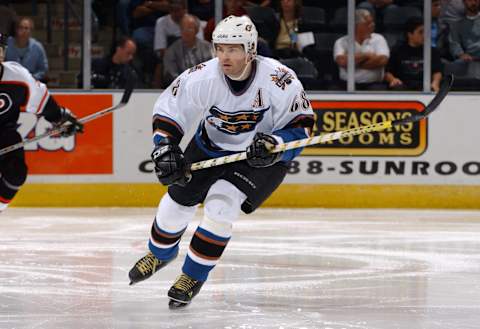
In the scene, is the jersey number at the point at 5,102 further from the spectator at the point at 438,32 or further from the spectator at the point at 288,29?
the spectator at the point at 438,32

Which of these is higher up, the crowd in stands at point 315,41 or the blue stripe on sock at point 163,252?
the crowd in stands at point 315,41

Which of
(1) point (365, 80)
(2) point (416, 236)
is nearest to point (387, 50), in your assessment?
(1) point (365, 80)

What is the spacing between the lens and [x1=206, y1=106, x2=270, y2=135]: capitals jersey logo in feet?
12.7

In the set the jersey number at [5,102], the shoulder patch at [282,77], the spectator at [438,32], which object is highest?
the shoulder patch at [282,77]

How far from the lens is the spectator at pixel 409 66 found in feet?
25.1

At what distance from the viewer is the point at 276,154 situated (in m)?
3.77

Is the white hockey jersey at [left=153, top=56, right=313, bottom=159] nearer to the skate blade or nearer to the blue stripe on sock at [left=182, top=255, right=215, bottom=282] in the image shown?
the blue stripe on sock at [left=182, top=255, right=215, bottom=282]

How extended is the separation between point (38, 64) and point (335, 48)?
6.69 ft

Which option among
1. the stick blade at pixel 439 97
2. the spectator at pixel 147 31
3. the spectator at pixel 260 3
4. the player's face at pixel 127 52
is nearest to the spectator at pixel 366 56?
the spectator at pixel 260 3

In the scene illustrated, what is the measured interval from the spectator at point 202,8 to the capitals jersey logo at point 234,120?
3.74 metres

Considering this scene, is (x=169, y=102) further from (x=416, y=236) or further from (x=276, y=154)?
(x=416, y=236)

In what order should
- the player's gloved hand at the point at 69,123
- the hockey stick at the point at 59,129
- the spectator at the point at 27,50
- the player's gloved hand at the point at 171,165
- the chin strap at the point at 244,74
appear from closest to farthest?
the player's gloved hand at the point at 171,165 → the chin strap at the point at 244,74 → the hockey stick at the point at 59,129 → the player's gloved hand at the point at 69,123 → the spectator at the point at 27,50

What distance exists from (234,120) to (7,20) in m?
4.11

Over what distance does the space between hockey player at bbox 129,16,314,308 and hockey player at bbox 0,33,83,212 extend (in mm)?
1710
